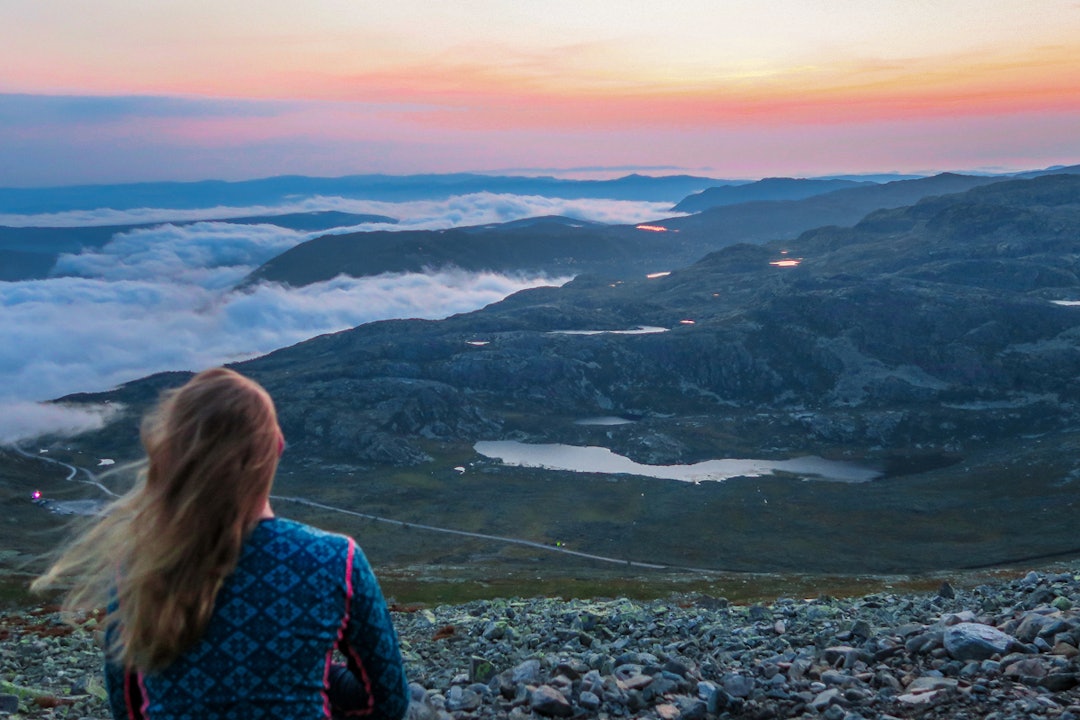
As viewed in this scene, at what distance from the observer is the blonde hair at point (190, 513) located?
553cm

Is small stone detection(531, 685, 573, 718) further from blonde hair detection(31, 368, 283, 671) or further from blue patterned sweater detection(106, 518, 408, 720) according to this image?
blonde hair detection(31, 368, 283, 671)

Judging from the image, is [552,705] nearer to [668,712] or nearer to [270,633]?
[668,712]

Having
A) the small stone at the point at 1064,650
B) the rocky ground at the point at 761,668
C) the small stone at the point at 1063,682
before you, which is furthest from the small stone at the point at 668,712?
the small stone at the point at 1064,650

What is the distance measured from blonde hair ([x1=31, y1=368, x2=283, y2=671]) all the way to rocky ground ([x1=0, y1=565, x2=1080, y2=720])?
336 inches

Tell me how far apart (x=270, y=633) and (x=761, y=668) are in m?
11.9

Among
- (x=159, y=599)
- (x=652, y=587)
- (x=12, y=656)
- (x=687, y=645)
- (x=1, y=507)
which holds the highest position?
(x=159, y=599)

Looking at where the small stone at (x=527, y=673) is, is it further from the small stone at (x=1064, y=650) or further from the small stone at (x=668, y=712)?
the small stone at (x=1064, y=650)

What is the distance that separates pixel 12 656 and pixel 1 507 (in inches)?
6738

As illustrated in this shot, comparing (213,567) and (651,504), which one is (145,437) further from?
(651,504)

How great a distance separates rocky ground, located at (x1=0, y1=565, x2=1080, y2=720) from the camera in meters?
13.4

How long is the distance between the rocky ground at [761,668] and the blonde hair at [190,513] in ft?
28.0

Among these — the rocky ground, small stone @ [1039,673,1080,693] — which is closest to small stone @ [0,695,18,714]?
the rocky ground

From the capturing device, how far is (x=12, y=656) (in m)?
27.6

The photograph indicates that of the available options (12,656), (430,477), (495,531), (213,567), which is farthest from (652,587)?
(430,477)
